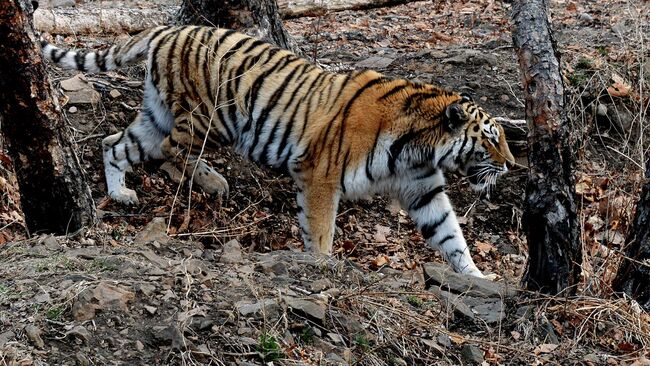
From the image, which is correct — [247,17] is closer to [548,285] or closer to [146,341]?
[548,285]

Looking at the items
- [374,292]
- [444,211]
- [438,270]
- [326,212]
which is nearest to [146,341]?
[374,292]

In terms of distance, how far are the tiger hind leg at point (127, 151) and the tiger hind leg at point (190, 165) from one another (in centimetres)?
17

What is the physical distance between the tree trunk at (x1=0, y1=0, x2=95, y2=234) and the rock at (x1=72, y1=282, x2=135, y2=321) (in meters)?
1.43

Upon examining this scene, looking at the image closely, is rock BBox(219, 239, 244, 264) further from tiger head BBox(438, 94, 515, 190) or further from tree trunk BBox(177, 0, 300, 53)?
tree trunk BBox(177, 0, 300, 53)

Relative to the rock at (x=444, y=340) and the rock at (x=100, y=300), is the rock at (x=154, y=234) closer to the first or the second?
the rock at (x=100, y=300)

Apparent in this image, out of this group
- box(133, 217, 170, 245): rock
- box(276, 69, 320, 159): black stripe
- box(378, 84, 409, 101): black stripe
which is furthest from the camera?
box(276, 69, 320, 159): black stripe

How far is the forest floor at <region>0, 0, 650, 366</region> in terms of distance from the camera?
158 inches

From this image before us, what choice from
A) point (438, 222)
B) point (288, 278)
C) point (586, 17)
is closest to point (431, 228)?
point (438, 222)

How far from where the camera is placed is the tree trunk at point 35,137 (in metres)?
5.06

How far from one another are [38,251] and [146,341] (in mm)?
1315

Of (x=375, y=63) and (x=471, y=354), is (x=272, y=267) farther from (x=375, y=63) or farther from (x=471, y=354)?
(x=375, y=63)

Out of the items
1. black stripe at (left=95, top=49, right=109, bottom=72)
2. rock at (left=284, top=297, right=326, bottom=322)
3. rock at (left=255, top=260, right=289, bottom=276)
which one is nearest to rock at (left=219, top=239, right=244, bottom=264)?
rock at (left=255, top=260, right=289, bottom=276)

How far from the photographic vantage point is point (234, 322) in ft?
13.6

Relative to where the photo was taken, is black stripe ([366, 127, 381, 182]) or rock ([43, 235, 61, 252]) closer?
rock ([43, 235, 61, 252])
